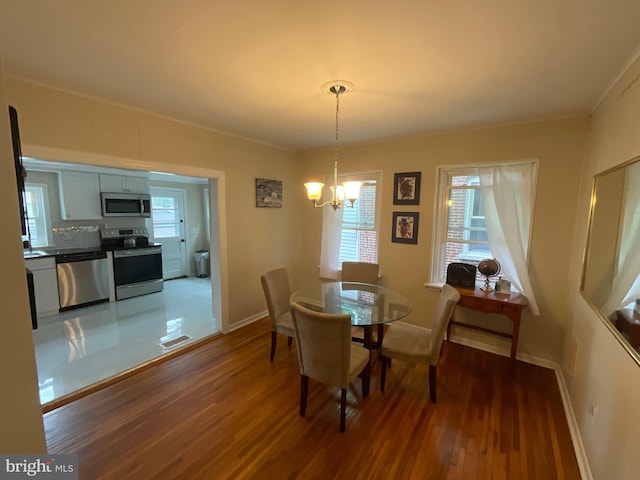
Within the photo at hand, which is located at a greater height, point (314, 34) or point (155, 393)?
point (314, 34)

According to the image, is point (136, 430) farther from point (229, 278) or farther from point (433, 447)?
point (433, 447)

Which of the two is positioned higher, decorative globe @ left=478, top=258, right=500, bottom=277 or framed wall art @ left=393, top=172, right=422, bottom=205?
framed wall art @ left=393, top=172, right=422, bottom=205

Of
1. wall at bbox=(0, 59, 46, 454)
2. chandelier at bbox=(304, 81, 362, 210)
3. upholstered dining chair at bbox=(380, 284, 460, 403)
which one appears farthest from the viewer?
upholstered dining chair at bbox=(380, 284, 460, 403)

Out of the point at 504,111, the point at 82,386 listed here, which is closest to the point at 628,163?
the point at 504,111

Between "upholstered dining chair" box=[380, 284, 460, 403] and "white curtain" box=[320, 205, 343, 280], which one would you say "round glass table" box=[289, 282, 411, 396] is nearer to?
"upholstered dining chair" box=[380, 284, 460, 403]

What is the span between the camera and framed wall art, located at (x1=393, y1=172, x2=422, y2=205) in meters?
3.36

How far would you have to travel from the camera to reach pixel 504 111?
8.02ft

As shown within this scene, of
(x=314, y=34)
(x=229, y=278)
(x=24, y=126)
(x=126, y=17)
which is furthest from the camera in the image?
(x=229, y=278)

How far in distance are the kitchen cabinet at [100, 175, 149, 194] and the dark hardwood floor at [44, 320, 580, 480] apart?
363cm

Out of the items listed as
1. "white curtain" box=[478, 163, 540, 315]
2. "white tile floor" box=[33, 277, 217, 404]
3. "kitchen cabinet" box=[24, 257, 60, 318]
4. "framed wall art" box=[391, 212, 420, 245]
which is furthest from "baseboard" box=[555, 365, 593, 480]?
"kitchen cabinet" box=[24, 257, 60, 318]

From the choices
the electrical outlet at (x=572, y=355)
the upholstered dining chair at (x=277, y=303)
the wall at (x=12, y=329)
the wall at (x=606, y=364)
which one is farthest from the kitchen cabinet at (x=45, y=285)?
the electrical outlet at (x=572, y=355)

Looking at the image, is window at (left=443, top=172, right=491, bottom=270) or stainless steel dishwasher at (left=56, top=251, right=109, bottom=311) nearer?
window at (left=443, top=172, right=491, bottom=270)

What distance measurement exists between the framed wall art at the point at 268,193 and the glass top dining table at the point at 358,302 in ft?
4.64

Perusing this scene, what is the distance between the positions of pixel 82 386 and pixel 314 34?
321cm
